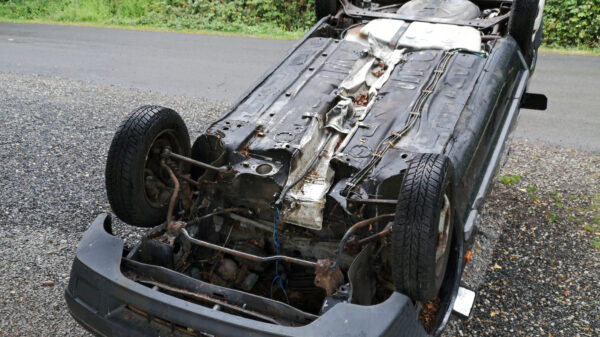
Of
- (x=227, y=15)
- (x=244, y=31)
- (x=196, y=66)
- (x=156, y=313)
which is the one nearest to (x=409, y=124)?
(x=156, y=313)

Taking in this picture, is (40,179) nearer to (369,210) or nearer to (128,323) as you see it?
(128,323)

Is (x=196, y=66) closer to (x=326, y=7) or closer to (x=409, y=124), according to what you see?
(x=326, y=7)

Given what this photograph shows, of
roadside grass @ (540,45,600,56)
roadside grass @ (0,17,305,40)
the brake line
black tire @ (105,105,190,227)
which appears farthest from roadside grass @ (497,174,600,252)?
roadside grass @ (0,17,305,40)

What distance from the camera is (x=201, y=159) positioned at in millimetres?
4410

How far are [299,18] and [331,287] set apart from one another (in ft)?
40.0

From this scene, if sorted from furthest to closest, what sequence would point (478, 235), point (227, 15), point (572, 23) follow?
point (227, 15) → point (572, 23) → point (478, 235)

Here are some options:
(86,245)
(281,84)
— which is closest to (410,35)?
(281,84)

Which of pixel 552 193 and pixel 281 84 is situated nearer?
pixel 281 84

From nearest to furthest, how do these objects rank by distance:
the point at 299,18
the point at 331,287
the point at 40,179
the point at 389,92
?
1. the point at 331,287
2. the point at 389,92
3. the point at 40,179
4. the point at 299,18

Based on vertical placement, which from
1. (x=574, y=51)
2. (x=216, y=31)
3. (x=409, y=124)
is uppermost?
(x=409, y=124)

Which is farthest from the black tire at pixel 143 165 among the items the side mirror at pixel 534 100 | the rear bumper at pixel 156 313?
the side mirror at pixel 534 100

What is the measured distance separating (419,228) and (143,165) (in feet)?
6.35

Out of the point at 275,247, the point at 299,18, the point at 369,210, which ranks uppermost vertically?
the point at 369,210

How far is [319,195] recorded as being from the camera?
3.93m
